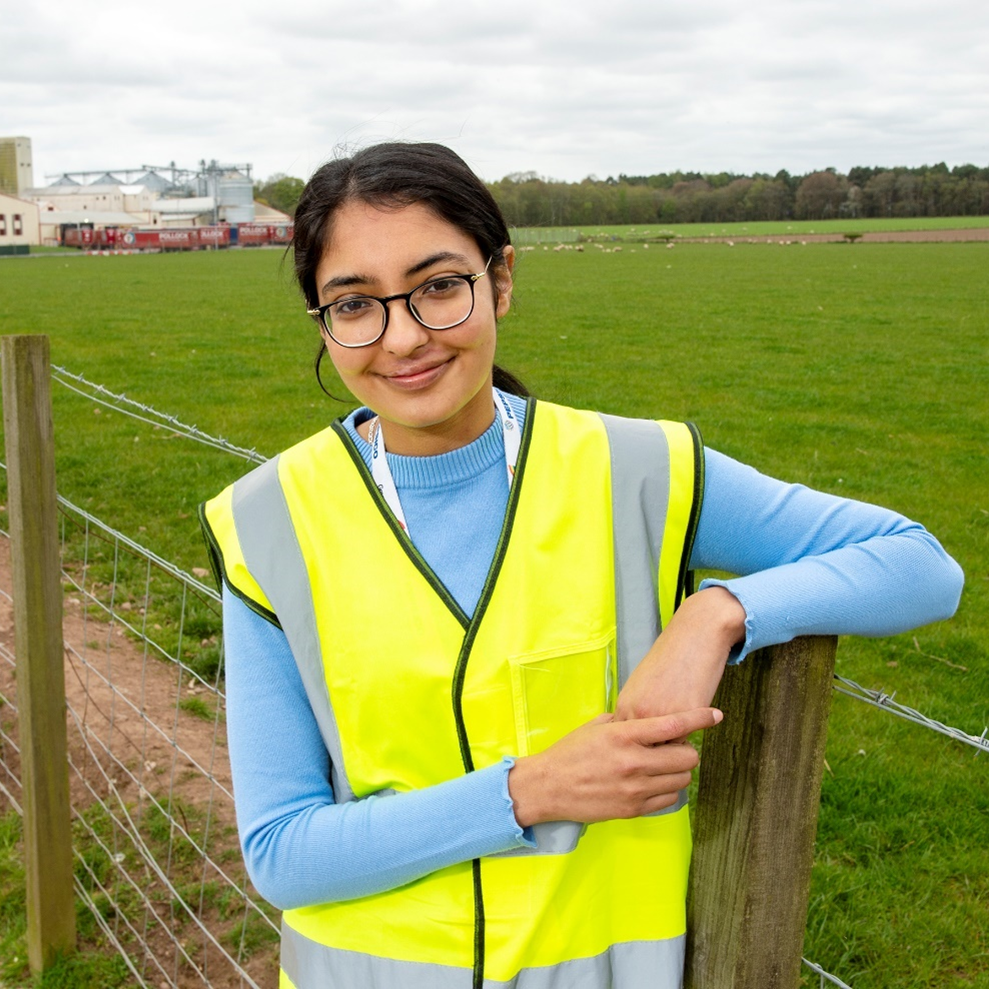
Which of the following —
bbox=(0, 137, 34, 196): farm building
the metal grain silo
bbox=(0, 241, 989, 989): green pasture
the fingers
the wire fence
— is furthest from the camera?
bbox=(0, 137, 34, 196): farm building

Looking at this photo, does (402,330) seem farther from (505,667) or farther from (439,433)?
(505,667)

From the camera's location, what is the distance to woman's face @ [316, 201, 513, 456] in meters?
1.50

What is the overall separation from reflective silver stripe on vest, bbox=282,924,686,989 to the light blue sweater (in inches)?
5.1

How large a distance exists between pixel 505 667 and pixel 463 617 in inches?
3.3

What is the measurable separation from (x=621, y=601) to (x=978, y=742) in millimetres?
526

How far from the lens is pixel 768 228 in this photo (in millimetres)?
85188

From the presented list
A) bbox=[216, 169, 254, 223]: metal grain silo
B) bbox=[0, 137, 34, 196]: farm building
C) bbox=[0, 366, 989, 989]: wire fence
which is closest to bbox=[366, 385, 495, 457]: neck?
bbox=[0, 366, 989, 989]: wire fence

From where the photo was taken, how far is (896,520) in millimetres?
1419

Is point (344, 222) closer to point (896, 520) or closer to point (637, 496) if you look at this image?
point (637, 496)

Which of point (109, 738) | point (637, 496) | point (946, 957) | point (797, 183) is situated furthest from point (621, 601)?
point (797, 183)

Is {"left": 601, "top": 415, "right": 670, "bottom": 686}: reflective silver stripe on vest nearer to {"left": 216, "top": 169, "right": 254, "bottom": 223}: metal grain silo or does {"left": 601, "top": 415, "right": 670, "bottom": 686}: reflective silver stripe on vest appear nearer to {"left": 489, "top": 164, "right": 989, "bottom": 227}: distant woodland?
{"left": 489, "top": 164, "right": 989, "bottom": 227}: distant woodland

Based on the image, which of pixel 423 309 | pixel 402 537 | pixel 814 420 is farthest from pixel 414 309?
pixel 814 420

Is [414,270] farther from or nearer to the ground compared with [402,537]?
farther from the ground

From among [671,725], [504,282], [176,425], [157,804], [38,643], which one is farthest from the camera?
[176,425]
